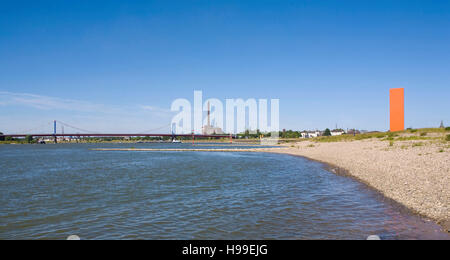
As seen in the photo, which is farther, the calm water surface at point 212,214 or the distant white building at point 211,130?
the distant white building at point 211,130

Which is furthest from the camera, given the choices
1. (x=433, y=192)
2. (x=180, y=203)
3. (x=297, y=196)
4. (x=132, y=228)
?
(x=297, y=196)

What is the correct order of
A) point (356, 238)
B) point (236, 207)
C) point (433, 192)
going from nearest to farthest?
point (356, 238)
point (433, 192)
point (236, 207)

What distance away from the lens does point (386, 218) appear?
951 cm

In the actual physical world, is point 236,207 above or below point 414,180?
below

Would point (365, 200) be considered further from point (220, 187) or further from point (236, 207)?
point (220, 187)

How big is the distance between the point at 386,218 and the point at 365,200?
9.55 feet

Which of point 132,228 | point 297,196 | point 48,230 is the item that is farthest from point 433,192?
point 48,230

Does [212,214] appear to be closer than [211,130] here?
Yes

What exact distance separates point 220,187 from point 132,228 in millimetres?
8808

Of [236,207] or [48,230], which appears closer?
[48,230]

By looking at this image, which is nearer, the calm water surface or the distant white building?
the calm water surface
